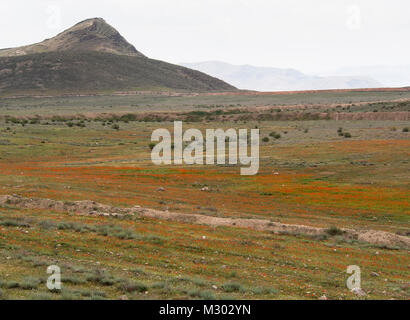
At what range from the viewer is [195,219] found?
2533 centimetres

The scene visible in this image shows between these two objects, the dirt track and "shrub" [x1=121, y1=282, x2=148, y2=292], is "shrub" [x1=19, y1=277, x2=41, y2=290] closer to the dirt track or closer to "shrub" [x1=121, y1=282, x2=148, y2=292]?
"shrub" [x1=121, y1=282, x2=148, y2=292]

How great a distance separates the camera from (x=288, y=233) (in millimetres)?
23375

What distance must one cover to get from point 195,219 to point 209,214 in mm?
2637

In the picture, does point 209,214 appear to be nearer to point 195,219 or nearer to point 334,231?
point 195,219

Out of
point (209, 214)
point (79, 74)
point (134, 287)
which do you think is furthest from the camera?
point (79, 74)

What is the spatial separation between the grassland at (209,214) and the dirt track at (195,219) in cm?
98

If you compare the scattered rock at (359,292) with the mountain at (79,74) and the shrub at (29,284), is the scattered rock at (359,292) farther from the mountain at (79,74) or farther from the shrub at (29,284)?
the mountain at (79,74)

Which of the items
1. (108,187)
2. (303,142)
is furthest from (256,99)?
(108,187)

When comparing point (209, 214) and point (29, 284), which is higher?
point (29, 284)

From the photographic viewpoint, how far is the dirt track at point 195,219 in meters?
23.1

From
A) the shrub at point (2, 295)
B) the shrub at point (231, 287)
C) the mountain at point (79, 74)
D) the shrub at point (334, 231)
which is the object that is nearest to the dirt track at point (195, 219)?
the shrub at point (334, 231)

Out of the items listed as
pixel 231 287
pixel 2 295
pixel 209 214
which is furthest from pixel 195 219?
pixel 2 295

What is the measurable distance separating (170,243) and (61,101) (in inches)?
5213

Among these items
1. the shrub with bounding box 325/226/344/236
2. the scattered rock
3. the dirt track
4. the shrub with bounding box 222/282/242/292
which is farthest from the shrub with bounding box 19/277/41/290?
the shrub with bounding box 325/226/344/236
